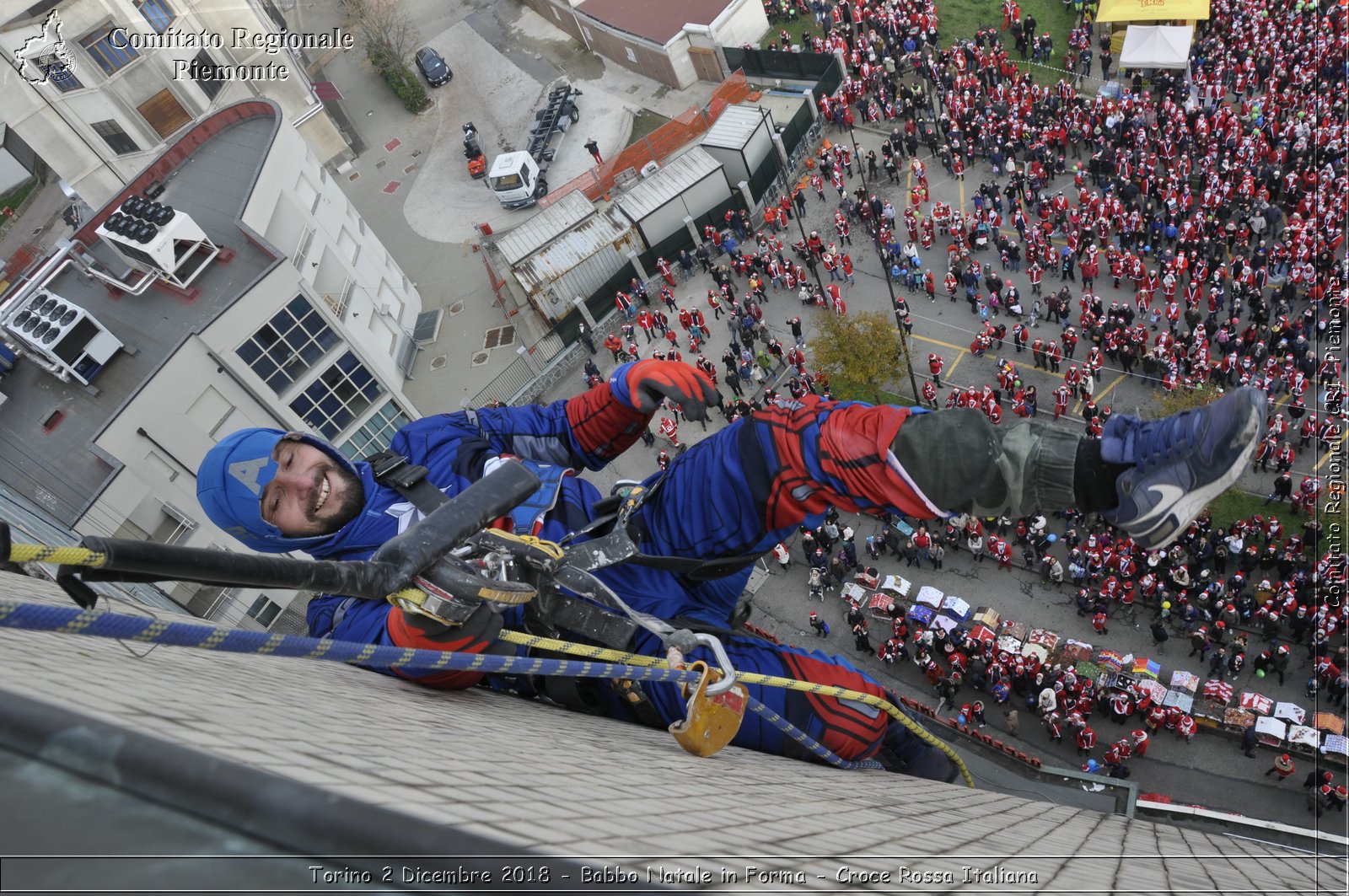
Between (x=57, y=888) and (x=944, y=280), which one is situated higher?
(x=57, y=888)

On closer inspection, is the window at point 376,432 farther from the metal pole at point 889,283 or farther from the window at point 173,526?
the metal pole at point 889,283

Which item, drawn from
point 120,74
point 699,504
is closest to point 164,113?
point 120,74

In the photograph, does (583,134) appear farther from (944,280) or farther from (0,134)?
(0,134)

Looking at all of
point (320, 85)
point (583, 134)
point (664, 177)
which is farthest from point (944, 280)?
point (320, 85)

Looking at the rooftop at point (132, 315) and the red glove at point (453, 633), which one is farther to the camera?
the rooftop at point (132, 315)

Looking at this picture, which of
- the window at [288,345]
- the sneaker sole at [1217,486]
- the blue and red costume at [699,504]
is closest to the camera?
the sneaker sole at [1217,486]

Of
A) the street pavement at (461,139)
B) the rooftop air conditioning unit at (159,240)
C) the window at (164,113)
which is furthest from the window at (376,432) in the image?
the window at (164,113)
